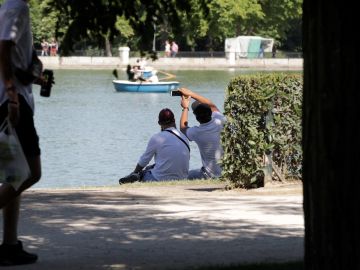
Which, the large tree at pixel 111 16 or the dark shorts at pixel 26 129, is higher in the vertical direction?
the large tree at pixel 111 16

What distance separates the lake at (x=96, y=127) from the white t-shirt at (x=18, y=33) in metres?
10.9

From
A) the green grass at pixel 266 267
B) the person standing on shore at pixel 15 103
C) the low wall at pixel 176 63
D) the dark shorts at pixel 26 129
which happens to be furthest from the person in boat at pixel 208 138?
the low wall at pixel 176 63

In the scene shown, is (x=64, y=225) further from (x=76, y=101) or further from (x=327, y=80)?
(x=76, y=101)

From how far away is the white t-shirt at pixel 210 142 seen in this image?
14.9m

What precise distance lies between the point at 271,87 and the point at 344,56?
7.32m

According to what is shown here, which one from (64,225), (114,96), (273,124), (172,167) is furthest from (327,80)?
(114,96)

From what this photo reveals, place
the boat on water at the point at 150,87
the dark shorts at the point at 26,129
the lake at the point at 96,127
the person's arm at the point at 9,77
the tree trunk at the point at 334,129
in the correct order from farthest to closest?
the boat on water at the point at 150,87 < the lake at the point at 96,127 < the dark shorts at the point at 26,129 < the person's arm at the point at 9,77 < the tree trunk at the point at 334,129

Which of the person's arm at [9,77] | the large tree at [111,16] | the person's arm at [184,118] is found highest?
the large tree at [111,16]

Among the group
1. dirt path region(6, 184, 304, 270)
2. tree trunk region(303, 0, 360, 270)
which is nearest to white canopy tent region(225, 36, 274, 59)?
dirt path region(6, 184, 304, 270)

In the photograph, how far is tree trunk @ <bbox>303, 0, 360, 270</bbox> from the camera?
5.36 metres

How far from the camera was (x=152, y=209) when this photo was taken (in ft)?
33.2

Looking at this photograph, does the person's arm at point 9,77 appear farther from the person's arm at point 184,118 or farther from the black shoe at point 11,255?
the person's arm at point 184,118

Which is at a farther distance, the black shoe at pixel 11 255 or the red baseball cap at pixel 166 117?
the red baseball cap at pixel 166 117

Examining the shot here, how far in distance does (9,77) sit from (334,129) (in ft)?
7.23
